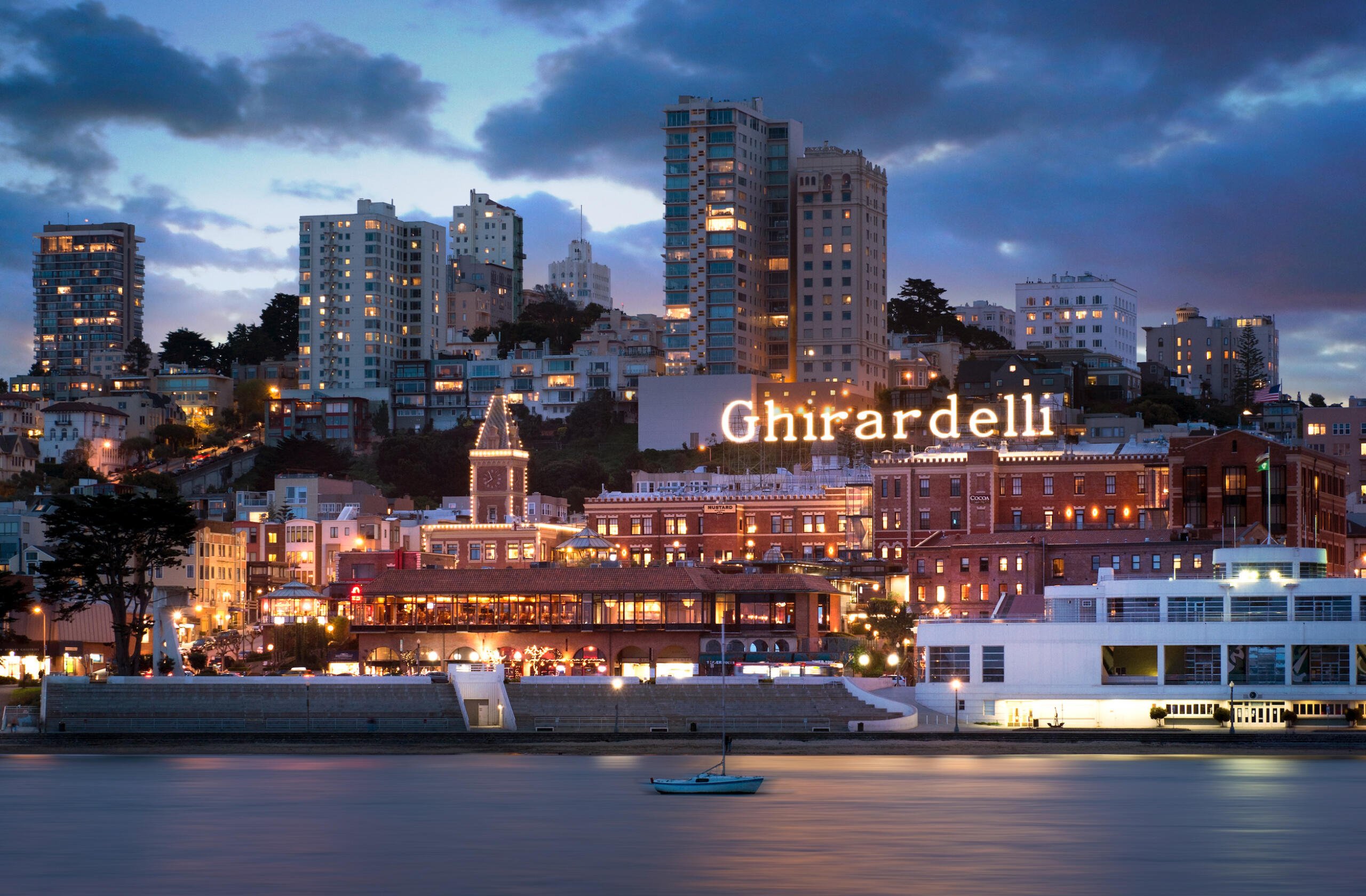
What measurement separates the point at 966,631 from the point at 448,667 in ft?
91.4

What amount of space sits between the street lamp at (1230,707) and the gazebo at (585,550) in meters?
50.8

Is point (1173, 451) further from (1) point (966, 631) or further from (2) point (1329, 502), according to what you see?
(1) point (966, 631)

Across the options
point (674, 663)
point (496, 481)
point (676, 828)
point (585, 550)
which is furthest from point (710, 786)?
point (496, 481)

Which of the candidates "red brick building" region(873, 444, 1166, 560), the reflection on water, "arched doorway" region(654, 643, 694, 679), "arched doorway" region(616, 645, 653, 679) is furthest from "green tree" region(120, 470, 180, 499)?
the reflection on water

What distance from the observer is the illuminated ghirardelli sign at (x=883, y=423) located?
149m

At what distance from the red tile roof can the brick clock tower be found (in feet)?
116

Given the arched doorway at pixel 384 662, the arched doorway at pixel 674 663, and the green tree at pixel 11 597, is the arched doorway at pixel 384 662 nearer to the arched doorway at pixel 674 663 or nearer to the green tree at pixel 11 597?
the arched doorway at pixel 674 663

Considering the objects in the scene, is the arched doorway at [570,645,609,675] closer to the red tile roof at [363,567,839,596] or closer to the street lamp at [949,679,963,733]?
the red tile roof at [363,567,839,596]

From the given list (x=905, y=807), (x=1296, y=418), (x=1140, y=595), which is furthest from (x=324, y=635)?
(x=1296, y=418)

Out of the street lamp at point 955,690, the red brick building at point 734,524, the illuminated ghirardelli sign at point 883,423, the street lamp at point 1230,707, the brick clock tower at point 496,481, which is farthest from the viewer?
the brick clock tower at point 496,481

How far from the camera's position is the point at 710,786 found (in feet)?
241

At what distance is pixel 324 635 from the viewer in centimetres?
12525

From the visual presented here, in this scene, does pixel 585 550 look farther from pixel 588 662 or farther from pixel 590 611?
pixel 588 662

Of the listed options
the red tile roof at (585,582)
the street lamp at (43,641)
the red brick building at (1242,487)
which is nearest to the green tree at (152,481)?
the street lamp at (43,641)
